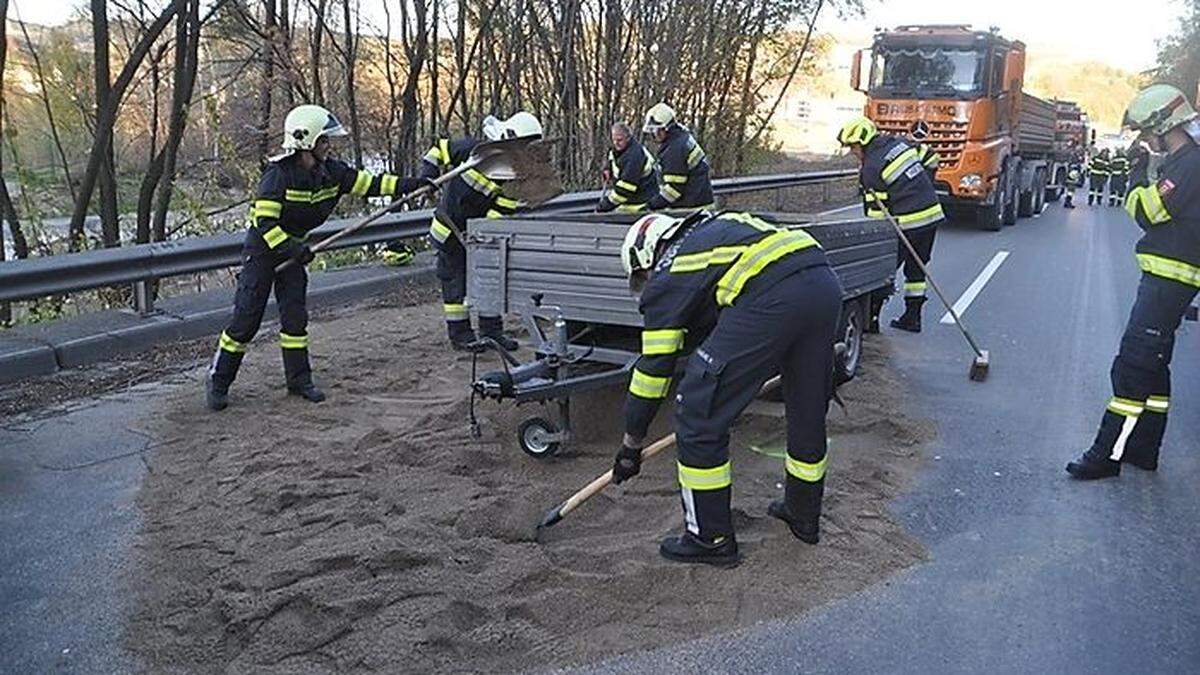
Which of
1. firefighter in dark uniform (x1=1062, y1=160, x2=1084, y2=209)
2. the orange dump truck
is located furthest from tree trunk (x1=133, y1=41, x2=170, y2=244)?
firefighter in dark uniform (x1=1062, y1=160, x2=1084, y2=209)

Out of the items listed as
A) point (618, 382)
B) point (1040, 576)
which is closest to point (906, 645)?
point (1040, 576)

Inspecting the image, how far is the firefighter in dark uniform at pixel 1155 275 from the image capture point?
15.4 feet

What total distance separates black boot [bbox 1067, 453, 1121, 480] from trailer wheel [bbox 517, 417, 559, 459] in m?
2.61

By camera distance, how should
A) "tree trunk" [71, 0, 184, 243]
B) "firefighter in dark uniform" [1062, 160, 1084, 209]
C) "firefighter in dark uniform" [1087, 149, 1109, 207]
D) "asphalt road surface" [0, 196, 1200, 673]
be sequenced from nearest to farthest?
"asphalt road surface" [0, 196, 1200, 673] → "tree trunk" [71, 0, 184, 243] → "firefighter in dark uniform" [1062, 160, 1084, 209] → "firefighter in dark uniform" [1087, 149, 1109, 207]

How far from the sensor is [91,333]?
6.41 meters

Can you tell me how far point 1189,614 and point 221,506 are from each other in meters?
3.86

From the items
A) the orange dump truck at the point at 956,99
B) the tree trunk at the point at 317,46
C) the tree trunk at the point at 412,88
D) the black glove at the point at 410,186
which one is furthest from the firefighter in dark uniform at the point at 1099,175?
the black glove at the point at 410,186

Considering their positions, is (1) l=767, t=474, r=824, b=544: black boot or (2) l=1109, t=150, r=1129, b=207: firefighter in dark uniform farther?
(2) l=1109, t=150, r=1129, b=207: firefighter in dark uniform

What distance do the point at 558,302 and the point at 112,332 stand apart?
3180 millimetres

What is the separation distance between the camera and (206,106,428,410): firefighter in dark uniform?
565 cm

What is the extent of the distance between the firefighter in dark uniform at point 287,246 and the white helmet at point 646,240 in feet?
8.71

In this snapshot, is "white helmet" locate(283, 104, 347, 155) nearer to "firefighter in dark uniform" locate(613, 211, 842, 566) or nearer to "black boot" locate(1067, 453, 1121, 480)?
"firefighter in dark uniform" locate(613, 211, 842, 566)

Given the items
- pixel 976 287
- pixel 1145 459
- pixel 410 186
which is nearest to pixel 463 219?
pixel 410 186

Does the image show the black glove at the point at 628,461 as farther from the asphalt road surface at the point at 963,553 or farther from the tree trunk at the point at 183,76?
the tree trunk at the point at 183,76
